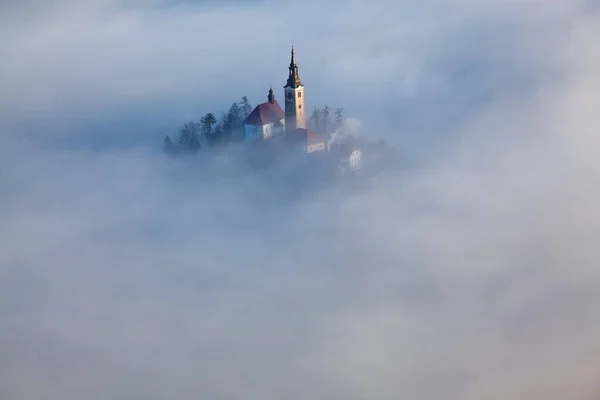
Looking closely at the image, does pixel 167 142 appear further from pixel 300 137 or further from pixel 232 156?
pixel 300 137

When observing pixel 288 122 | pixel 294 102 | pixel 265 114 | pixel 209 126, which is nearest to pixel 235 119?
pixel 209 126

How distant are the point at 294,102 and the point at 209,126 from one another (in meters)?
3.99

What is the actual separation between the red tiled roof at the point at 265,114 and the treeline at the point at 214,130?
0.82 metres

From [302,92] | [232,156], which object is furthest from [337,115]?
[232,156]

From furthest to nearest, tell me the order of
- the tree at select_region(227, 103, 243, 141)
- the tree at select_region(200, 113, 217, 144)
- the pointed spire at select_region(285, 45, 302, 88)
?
1. the tree at select_region(227, 103, 243, 141)
2. the tree at select_region(200, 113, 217, 144)
3. the pointed spire at select_region(285, 45, 302, 88)

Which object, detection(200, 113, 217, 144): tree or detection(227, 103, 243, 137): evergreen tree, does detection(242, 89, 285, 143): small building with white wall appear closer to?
detection(227, 103, 243, 137): evergreen tree

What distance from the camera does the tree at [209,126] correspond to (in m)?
36.5

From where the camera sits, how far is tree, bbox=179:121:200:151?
121ft

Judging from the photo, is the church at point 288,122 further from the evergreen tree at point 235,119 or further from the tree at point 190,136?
the tree at point 190,136

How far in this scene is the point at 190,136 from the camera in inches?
1452

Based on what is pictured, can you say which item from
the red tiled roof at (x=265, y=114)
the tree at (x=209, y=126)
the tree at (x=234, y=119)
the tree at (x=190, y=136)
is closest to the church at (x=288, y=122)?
the red tiled roof at (x=265, y=114)

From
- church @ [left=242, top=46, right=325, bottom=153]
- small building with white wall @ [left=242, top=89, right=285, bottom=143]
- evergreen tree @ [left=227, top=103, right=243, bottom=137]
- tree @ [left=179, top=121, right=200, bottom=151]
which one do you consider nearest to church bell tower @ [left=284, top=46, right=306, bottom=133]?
church @ [left=242, top=46, right=325, bottom=153]

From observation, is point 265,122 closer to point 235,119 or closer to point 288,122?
point 288,122

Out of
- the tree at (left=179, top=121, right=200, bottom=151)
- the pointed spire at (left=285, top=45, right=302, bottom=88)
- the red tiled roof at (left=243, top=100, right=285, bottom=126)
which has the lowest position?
the tree at (left=179, top=121, right=200, bottom=151)
